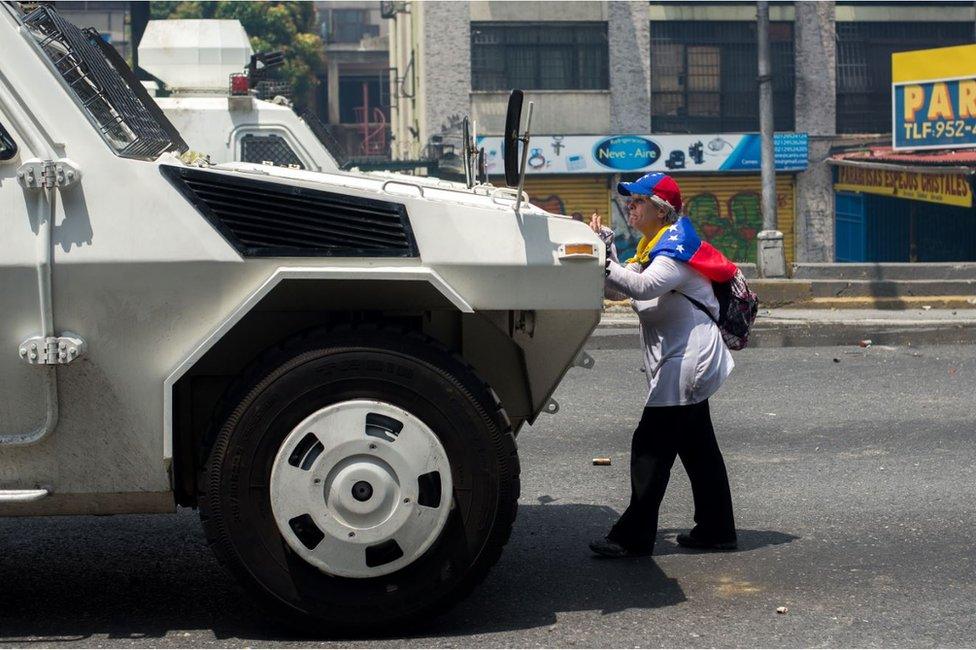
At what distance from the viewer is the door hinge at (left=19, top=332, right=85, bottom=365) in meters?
4.25

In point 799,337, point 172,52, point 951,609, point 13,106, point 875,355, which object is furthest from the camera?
point 799,337

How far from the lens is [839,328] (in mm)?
15008

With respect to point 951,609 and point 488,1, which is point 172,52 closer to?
point 951,609

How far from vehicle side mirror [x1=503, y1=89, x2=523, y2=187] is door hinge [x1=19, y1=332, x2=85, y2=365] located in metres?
1.43

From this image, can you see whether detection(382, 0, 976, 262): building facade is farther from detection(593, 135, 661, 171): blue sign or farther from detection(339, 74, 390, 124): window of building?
detection(339, 74, 390, 124): window of building

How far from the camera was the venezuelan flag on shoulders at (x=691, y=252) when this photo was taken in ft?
18.0

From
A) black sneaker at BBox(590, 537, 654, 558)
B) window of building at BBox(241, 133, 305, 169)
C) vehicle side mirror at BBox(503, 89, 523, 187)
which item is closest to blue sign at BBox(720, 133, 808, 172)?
window of building at BBox(241, 133, 305, 169)

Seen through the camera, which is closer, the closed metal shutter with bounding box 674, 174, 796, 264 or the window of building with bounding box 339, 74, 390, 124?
the closed metal shutter with bounding box 674, 174, 796, 264

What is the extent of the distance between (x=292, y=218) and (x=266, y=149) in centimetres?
615

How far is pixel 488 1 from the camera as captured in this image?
33.3m

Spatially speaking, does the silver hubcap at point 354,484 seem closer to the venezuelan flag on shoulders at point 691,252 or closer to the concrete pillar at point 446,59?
the venezuelan flag on shoulders at point 691,252

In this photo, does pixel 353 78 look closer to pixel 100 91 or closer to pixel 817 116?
pixel 817 116

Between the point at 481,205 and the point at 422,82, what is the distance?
3056 cm

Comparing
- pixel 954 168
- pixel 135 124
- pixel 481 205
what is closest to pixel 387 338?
pixel 481 205
